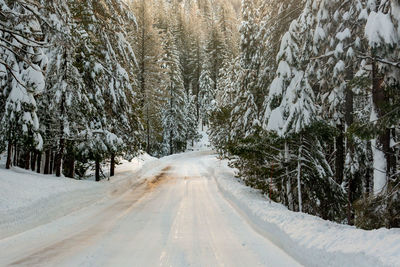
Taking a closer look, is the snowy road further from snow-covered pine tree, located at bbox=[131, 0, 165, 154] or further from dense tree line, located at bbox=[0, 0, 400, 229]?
snow-covered pine tree, located at bbox=[131, 0, 165, 154]

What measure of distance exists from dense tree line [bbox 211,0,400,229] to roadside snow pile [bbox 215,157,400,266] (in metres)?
1.33

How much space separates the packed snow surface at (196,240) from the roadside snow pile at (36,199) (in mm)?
180

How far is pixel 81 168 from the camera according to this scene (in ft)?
61.0

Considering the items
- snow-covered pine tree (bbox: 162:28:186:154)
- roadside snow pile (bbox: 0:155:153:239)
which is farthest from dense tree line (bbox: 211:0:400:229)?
snow-covered pine tree (bbox: 162:28:186:154)

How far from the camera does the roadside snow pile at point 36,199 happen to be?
741 cm

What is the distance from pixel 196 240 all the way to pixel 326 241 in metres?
2.80

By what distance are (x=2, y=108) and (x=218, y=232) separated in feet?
34.4

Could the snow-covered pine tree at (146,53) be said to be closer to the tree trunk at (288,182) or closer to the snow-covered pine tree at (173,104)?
the snow-covered pine tree at (173,104)

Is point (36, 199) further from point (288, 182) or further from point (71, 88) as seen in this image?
point (288, 182)

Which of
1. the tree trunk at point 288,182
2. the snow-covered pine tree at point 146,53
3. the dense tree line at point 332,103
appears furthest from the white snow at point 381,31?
the snow-covered pine tree at point 146,53

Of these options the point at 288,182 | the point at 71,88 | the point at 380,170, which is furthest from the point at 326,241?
the point at 71,88

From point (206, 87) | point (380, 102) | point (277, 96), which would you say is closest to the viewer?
point (380, 102)

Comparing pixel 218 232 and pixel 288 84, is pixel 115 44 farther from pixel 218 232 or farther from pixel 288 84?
pixel 218 232

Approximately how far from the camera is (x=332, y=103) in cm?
949
